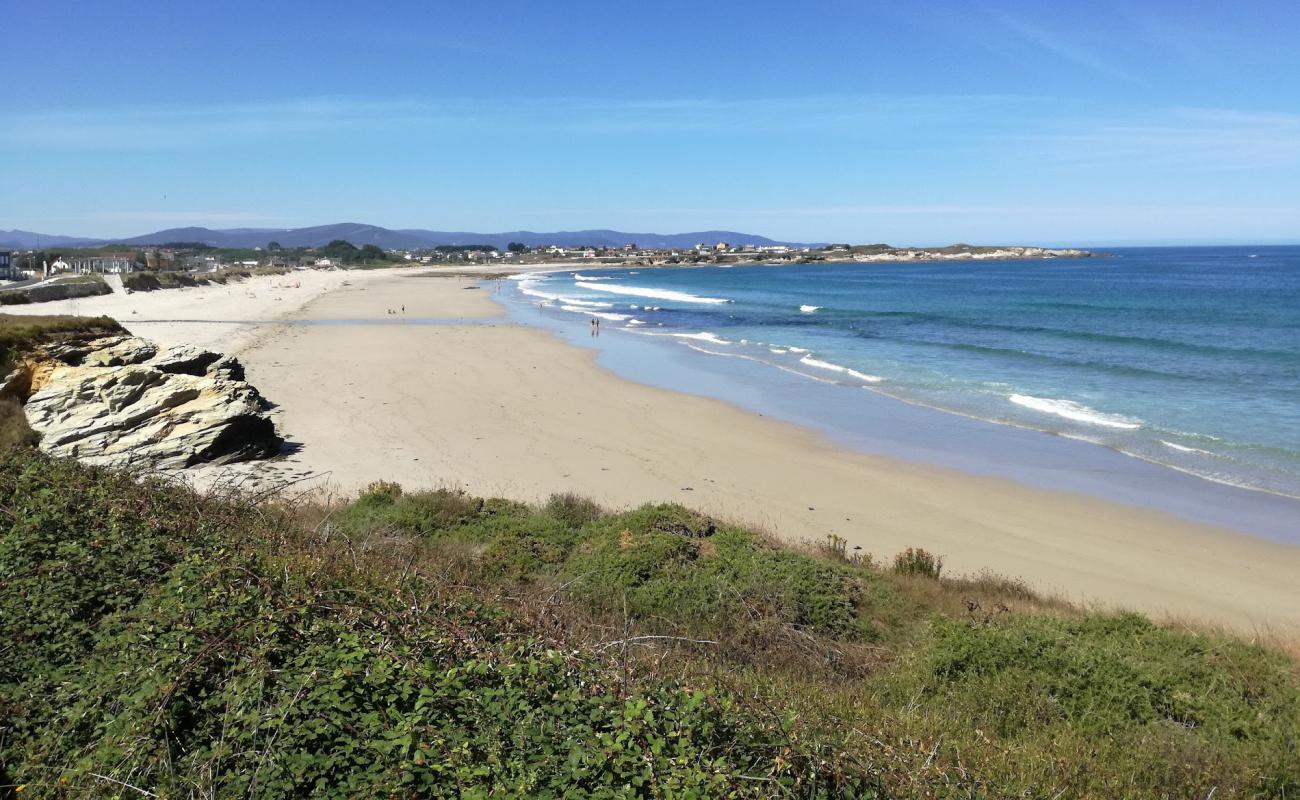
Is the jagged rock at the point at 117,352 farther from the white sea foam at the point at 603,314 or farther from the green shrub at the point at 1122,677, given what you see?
the white sea foam at the point at 603,314

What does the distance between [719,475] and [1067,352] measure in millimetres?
23279

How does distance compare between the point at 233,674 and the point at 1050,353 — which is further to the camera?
the point at 1050,353

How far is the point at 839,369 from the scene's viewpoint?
91.9 feet

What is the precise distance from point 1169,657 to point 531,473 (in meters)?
10.1

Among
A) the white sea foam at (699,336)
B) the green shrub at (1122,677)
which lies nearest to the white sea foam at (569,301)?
the white sea foam at (699,336)

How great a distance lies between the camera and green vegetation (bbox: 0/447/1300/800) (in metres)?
3.47

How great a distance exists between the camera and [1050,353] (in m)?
31.7

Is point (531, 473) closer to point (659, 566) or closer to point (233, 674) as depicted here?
point (659, 566)

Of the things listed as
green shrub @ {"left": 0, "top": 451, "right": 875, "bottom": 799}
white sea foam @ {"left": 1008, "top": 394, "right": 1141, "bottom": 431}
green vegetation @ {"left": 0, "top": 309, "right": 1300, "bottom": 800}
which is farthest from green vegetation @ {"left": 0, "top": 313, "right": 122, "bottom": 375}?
white sea foam @ {"left": 1008, "top": 394, "right": 1141, "bottom": 431}

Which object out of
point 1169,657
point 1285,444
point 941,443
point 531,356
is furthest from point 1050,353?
point 1169,657

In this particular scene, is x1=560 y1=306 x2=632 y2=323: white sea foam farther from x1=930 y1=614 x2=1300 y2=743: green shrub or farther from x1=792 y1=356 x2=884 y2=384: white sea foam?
x1=930 y1=614 x2=1300 y2=743: green shrub

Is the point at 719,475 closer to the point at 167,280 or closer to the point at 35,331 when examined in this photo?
the point at 35,331

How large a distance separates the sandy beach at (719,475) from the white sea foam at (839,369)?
677 cm

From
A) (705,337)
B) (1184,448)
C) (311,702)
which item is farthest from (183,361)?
(705,337)
